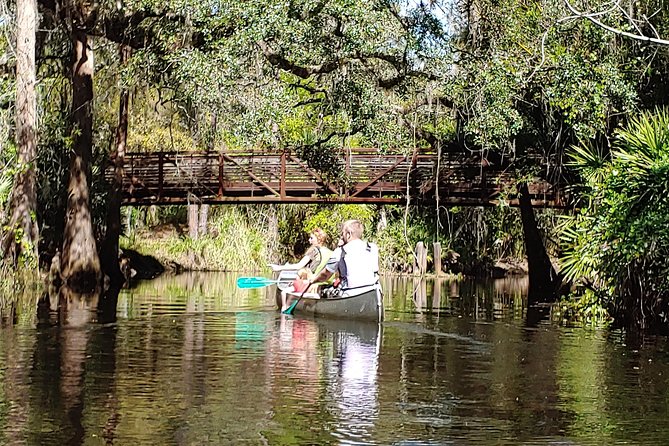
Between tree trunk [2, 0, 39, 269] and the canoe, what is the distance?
6.48 metres

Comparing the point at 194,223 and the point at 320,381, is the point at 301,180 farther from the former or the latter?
the point at 320,381

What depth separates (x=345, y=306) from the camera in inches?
727

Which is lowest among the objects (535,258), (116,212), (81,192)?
(535,258)

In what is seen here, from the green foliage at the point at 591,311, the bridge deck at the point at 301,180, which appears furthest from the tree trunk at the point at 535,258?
the green foliage at the point at 591,311

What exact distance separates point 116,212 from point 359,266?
14032 mm

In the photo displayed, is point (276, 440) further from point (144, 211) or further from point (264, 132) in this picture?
point (144, 211)

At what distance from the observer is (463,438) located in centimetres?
919

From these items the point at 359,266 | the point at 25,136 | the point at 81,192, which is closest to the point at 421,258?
the point at 81,192

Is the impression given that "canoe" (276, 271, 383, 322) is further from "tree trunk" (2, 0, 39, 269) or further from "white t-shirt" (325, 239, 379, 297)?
"tree trunk" (2, 0, 39, 269)

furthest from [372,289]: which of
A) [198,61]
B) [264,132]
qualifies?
[198,61]

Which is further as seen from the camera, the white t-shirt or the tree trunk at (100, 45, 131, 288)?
the tree trunk at (100, 45, 131, 288)

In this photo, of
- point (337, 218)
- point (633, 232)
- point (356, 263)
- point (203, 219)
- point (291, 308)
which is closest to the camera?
point (633, 232)

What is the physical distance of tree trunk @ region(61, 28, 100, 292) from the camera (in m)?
27.3

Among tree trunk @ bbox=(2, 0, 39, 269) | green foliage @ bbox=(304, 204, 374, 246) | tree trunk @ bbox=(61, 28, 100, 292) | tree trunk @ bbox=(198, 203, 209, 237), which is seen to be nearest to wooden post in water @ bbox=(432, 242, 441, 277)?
green foliage @ bbox=(304, 204, 374, 246)
